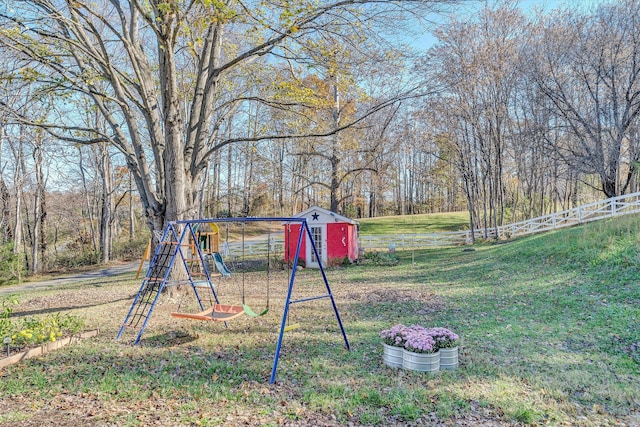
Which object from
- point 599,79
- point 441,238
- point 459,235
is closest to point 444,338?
point 599,79

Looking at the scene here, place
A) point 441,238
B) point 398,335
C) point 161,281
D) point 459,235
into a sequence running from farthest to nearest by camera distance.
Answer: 1. point 459,235
2. point 441,238
3. point 161,281
4. point 398,335

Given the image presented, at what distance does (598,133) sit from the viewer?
651 inches

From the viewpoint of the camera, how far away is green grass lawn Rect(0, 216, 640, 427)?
356 centimetres

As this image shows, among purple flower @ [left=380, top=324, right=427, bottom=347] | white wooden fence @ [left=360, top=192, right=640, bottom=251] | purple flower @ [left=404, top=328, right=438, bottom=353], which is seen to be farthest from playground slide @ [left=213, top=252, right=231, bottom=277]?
white wooden fence @ [left=360, top=192, right=640, bottom=251]

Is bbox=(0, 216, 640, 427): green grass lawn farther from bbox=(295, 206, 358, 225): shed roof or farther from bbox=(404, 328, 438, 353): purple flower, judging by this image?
bbox=(295, 206, 358, 225): shed roof

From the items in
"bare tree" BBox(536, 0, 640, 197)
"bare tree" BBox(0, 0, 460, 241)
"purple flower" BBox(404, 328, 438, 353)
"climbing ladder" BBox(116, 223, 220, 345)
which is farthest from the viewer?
"bare tree" BBox(536, 0, 640, 197)

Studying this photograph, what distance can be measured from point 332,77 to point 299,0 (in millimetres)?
2360

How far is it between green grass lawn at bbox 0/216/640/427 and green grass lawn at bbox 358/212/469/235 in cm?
2307

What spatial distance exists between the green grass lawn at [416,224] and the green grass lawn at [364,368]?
2307cm

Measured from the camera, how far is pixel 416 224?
1373 inches

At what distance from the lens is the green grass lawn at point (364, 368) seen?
3561mm

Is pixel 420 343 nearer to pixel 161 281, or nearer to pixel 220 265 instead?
pixel 161 281

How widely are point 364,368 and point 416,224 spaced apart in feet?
103

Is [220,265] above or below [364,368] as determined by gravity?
above
